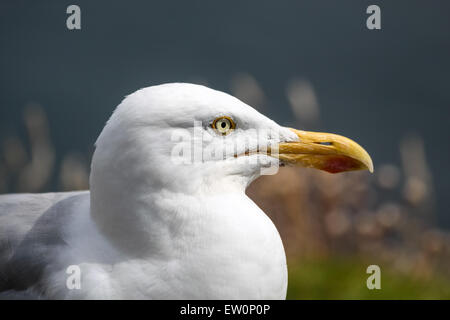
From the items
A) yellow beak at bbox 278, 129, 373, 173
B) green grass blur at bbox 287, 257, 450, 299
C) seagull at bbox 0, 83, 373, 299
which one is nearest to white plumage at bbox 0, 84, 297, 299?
seagull at bbox 0, 83, 373, 299

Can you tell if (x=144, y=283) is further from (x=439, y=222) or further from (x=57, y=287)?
(x=439, y=222)

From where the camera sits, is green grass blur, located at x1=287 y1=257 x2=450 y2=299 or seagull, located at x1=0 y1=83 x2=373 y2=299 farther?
green grass blur, located at x1=287 y1=257 x2=450 y2=299

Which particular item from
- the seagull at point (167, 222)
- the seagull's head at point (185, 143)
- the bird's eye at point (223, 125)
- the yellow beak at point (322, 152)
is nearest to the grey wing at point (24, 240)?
the seagull at point (167, 222)

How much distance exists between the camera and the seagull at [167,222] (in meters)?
1.94

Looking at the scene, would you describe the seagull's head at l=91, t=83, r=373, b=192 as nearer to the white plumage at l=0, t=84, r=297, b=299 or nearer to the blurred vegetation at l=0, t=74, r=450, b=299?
the white plumage at l=0, t=84, r=297, b=299

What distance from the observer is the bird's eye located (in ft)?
6.70

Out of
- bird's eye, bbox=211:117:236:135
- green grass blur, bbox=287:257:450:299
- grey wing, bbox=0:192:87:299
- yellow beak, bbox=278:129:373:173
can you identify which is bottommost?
green grass blur, bbox=287:257:450:299

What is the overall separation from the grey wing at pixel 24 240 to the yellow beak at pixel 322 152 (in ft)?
2.73

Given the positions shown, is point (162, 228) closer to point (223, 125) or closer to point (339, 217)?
point (223, 125)

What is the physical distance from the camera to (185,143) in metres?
1.99

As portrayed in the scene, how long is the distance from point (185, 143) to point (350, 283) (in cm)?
201

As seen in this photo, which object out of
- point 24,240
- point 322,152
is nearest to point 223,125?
point 322,152

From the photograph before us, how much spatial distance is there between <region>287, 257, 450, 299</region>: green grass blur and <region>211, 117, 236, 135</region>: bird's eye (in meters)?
1.72
